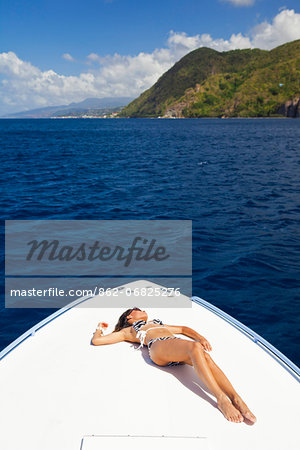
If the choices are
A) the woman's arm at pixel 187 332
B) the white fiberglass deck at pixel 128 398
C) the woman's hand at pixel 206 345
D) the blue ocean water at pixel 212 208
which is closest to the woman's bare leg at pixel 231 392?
the white fiberglass deck at pixel 128 398

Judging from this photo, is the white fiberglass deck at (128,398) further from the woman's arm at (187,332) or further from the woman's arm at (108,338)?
the woman's arm at (187,332)

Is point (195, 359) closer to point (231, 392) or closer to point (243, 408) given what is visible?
point (231, 392)

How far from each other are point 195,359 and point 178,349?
29 centimetres

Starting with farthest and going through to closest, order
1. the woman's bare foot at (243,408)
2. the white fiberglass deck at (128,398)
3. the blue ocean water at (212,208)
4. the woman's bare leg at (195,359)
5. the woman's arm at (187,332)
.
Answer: the blue ocean water at (212,208) → the woman's arm at (187,332) → the woman's bare leg at (195,359) → the woman's bare foot at (243,408) → the white fiberglass deck at (128,398)

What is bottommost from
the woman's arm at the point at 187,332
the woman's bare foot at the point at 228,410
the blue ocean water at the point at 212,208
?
the blue ocean water at the point at 212,208

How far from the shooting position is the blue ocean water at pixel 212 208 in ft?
24.9

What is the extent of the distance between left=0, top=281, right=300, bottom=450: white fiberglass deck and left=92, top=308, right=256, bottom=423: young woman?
10 centimetres

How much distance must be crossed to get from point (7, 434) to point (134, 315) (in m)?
2.25

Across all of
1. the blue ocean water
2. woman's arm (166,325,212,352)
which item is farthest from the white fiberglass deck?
the blue ocean water

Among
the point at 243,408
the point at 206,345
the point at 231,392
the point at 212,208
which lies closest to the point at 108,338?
the point at 206,345

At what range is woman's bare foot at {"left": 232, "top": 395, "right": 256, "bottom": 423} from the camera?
3284 millimetres

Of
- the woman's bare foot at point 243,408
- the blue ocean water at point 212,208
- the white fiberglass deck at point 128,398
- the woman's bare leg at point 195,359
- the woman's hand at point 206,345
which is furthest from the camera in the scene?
the blue ocean water at point 212,208

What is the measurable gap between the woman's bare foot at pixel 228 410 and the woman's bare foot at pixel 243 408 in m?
0.05

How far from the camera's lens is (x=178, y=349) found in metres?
3.97
